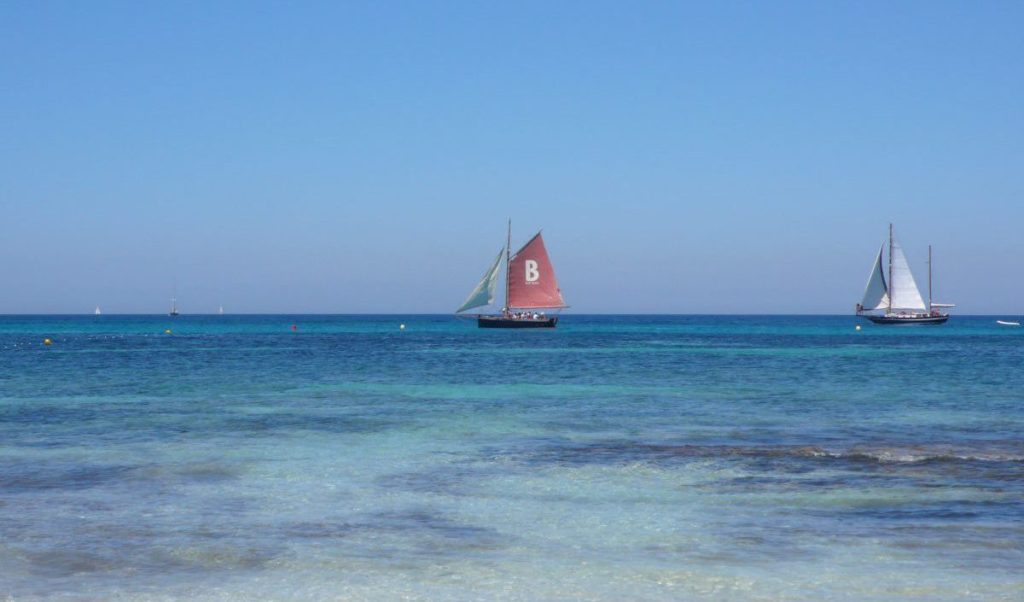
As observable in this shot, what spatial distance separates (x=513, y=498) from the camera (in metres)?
14.7

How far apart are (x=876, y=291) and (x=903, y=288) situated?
360cm

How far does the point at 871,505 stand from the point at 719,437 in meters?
8.04

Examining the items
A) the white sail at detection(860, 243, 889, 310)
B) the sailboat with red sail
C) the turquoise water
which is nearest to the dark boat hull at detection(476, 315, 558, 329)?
the sailboat with red sail

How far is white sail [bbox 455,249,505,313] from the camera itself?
111188mm

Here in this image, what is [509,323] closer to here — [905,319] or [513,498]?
[905,319]

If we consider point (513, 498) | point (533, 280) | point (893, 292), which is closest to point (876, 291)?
point (893, 292)

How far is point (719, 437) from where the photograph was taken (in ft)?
71.9

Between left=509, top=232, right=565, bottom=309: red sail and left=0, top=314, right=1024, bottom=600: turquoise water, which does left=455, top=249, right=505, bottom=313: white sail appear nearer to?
left=509, top=232, right=565, bottom=309: red sail

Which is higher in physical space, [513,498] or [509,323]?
[509,323]

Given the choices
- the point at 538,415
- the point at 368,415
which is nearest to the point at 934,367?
the point at 538,415

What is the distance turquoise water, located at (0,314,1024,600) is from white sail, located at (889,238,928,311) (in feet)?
326

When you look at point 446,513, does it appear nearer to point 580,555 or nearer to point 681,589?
point 580,555

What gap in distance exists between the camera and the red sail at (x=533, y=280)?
359 feet

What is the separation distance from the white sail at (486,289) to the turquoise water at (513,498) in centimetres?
7891
